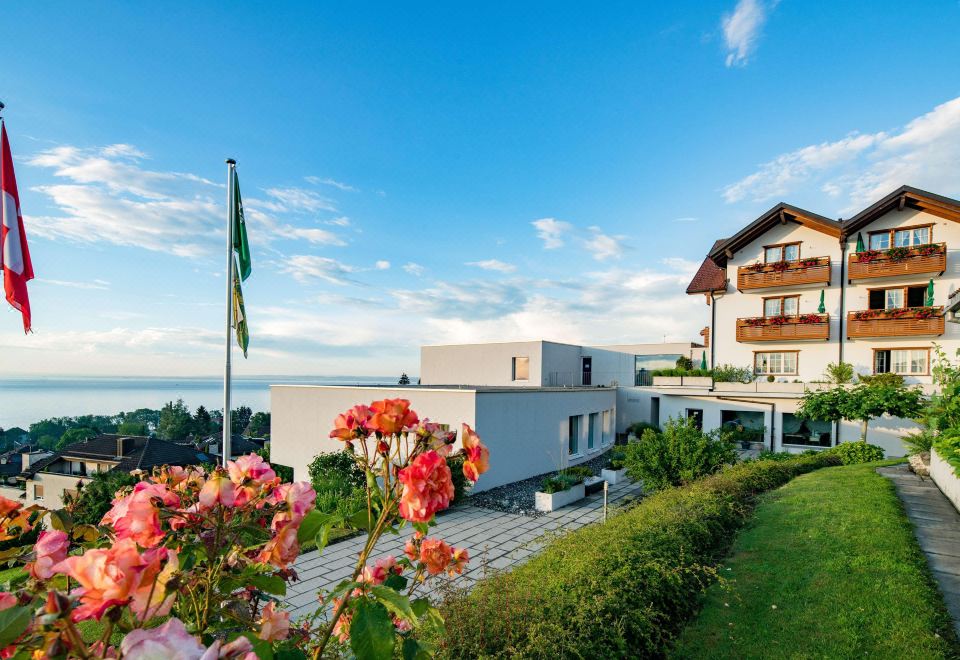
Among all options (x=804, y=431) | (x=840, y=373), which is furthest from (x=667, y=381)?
(x=840, y=373)

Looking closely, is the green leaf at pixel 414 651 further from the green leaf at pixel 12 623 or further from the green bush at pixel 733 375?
the green bush at pixel 733 375

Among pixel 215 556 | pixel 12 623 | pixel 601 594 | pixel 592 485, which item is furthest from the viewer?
pixel 592 485

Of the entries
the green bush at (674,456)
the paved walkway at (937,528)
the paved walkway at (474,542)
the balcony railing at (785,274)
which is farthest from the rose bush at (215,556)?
the balcony railing at (785,274)

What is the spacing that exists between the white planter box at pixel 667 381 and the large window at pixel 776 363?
377 cm

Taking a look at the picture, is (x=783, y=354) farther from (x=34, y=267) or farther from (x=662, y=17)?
(x=34, y=267)

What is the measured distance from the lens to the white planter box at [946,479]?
7748 mm

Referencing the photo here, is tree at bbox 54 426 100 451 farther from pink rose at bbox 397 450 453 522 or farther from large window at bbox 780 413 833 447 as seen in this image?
pink rose at bbox 397 450 453 522

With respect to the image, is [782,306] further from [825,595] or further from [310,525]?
[310,525]

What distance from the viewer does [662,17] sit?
10.5 metres

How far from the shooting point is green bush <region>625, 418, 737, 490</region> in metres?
10.8

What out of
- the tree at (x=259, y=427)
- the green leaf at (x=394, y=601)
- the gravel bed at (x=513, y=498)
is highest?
the green leaf at (x=394, y=601)

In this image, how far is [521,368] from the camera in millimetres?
23609

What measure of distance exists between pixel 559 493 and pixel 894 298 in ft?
60.8

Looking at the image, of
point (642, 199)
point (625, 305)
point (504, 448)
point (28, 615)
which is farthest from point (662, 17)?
point (625, 305)
